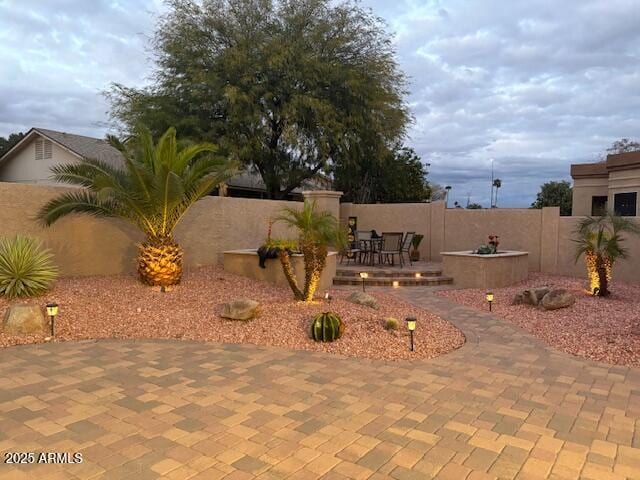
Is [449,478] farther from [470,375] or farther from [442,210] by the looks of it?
[442,210]

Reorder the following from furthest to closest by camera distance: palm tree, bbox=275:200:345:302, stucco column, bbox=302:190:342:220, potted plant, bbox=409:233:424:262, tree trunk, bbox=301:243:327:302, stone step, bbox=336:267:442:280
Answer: stucco column, bbox=302:190:342:220 → potted plant, bbox=409:233:424:262 → stone step, bbox=336:267:442:280 → tree trunk, bbox=301:243:327:302 → palm tree, bbox=275:200:345:302

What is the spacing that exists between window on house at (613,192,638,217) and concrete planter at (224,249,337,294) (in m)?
11.1

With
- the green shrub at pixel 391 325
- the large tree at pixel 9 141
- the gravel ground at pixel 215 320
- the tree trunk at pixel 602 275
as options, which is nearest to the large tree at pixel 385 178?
the tree trunk at pixel 602 275

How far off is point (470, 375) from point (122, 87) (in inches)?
750

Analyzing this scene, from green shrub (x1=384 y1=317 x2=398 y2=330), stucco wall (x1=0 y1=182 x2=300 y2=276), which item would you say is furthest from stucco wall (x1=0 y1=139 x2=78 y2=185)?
green shrub (x1=384 y1=317 x2=398 y2=330)

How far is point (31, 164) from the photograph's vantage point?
2314 cm

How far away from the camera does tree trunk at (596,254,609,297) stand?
918 centimetres

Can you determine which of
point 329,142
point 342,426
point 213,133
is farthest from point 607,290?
point 213,133

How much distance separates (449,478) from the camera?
A: 9.53 feet

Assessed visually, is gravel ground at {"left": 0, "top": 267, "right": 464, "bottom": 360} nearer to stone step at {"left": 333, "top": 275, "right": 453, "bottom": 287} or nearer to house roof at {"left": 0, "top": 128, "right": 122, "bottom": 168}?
stone step at {"left": 333, "top": 275, "right": 453, "bottom": 287}

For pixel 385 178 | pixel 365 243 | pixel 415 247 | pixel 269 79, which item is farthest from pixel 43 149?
pixel 415 247

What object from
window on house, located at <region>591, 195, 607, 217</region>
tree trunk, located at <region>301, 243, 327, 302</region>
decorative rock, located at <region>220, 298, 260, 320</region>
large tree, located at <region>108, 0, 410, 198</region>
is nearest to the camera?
decorative rock, located at <region>220, 298, 260, 320</region>

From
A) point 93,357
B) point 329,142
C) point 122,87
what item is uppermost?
point 122,87

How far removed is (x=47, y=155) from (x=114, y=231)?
51.3ft
